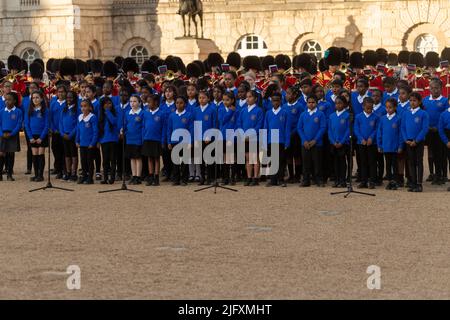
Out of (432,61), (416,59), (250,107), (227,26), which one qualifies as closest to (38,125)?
(250,107)

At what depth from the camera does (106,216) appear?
13.3m

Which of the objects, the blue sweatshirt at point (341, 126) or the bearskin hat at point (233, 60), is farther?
the bearskin hat at point (233, 60)

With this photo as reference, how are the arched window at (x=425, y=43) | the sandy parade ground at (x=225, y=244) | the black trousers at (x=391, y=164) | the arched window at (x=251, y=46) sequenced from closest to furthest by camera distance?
the sandy parade ground at (x=225, y=244)
the black trousers at (x=391, y=164)
the arched window at (x=425, y=43)
the arched window at (x=251, y=46)

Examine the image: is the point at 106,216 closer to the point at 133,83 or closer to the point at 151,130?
the point at 151,130

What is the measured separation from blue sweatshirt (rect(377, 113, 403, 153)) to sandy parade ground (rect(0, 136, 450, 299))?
0.62m

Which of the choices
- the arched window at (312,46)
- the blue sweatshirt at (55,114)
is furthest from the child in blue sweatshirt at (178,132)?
the arched window at (312,46)

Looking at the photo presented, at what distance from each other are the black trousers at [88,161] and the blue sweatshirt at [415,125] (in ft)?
13.8

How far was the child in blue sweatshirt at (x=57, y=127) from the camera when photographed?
1786cm

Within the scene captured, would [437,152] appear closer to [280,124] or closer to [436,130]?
[436,130]

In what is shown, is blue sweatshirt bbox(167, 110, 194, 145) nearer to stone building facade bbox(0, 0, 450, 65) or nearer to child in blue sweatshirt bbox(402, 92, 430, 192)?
child in blue sweatshirt bbox(402, 92, 430, 192)

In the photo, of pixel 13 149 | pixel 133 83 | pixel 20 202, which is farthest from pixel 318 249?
pixel 133 83

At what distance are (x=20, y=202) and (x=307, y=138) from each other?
3.90m

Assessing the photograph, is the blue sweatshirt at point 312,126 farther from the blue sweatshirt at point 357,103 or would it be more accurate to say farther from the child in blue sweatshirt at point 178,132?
the child in blue sweatshirt at point 178,132

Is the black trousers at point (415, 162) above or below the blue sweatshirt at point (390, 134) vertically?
below
